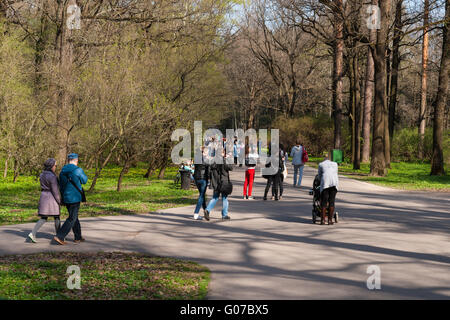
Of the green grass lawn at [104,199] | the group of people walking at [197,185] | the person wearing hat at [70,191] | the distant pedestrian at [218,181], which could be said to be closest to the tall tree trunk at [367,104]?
the green grass lawn at [104,199]

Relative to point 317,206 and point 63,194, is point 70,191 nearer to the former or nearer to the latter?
point 63,194

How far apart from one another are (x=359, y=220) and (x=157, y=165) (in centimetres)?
1581

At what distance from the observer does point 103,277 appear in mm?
7094

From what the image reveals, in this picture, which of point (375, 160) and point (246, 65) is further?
point (246, 65)

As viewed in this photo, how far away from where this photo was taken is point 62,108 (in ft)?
66.7

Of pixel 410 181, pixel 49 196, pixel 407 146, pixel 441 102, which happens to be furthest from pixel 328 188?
pixel 407 146

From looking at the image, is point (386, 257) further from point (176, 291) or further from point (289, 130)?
point (289, 130)

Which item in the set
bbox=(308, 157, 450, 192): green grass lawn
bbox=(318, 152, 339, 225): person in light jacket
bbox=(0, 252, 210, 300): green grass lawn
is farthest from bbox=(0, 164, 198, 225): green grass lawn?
bbox=(308, 157, 450, 192): green grass lawn

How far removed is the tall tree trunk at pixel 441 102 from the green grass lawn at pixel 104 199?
511 inches

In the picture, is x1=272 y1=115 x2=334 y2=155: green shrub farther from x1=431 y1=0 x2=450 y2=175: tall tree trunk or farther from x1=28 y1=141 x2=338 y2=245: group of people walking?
x1=28 y1=141 x2=338 y2=245: group of people walking

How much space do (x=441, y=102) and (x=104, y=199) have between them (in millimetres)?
17042
